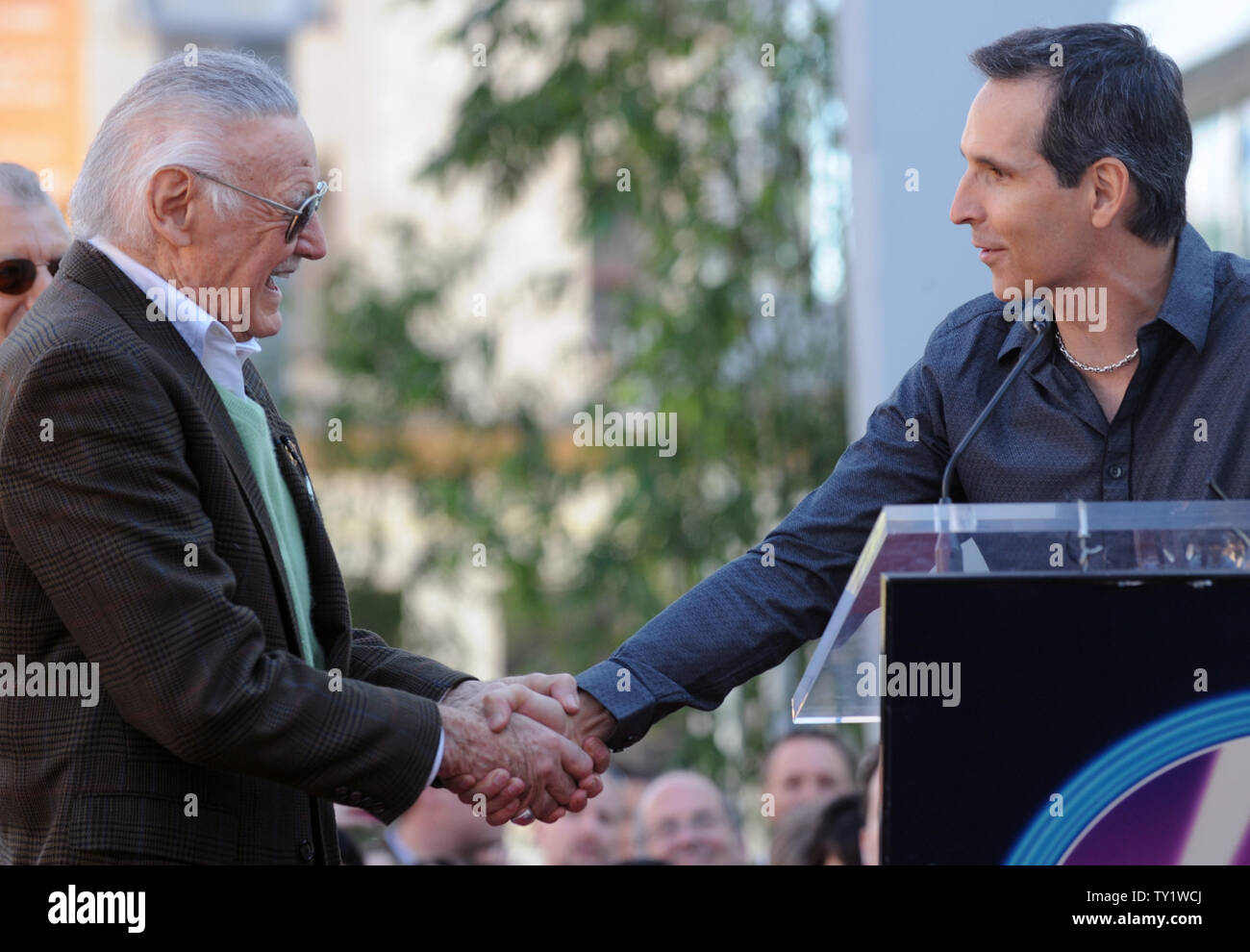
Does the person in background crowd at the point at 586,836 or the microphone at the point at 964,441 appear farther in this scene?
the person in background crowd at the point at 586,836

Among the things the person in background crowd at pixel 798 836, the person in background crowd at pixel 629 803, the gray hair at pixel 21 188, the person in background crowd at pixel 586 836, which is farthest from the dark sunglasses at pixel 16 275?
the person in background crowd at pixel 629 803

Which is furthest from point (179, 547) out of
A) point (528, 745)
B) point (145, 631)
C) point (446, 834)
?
point (446, 834)

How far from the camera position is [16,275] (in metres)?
3.45

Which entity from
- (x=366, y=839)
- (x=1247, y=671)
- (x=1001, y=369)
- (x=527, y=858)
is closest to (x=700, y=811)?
(x=366, y=839)

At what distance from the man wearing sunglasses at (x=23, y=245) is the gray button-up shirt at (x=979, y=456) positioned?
53.5 inches

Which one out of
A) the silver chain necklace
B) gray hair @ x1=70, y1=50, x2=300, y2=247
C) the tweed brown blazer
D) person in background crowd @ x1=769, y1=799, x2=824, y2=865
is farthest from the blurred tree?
the tweed brown blazer

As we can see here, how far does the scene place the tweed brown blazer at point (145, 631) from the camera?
2461mm

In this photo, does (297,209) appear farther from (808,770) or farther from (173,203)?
(808,770)

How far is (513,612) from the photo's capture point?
883 cm

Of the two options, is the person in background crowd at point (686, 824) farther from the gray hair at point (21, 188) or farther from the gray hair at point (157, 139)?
the gray hair at point (157, 139)

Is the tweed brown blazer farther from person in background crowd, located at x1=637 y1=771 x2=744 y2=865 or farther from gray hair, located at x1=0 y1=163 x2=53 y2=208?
person in background crowd, located at x1=637 y1=771 x2=744 y2=865

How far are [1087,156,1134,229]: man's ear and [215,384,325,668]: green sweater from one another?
1436 mm
